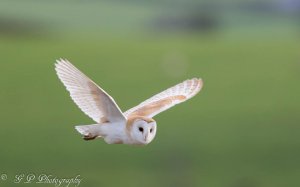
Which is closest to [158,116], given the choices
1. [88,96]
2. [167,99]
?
[167,99]

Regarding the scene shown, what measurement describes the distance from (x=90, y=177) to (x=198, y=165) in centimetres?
80

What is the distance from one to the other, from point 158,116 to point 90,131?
96.0 inches

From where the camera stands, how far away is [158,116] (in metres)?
3.65

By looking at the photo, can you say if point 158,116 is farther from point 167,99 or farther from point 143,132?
point 143,132

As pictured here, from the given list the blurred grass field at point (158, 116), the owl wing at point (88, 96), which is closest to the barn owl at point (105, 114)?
the owl wing at point (88, 96)

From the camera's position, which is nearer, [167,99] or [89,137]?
[89,137]

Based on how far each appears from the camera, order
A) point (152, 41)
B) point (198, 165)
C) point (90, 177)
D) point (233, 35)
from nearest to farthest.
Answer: point (90, 177) → point (198, 165) → point (152, 41) → point (233, 35)

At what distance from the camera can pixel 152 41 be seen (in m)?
6.40

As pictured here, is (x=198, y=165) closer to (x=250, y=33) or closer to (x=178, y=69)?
(x=178, y=69)

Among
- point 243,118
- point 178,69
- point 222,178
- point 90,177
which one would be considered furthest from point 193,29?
point 90,177

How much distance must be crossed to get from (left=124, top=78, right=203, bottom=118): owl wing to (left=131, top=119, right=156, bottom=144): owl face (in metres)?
0.09

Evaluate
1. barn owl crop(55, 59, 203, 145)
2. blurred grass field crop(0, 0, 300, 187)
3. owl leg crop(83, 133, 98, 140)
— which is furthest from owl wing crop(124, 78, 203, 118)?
blurred grass field crop(0, 0, 300, 187)

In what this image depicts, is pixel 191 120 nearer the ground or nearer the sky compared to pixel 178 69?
nearer the ground

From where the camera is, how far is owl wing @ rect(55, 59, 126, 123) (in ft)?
3.99
